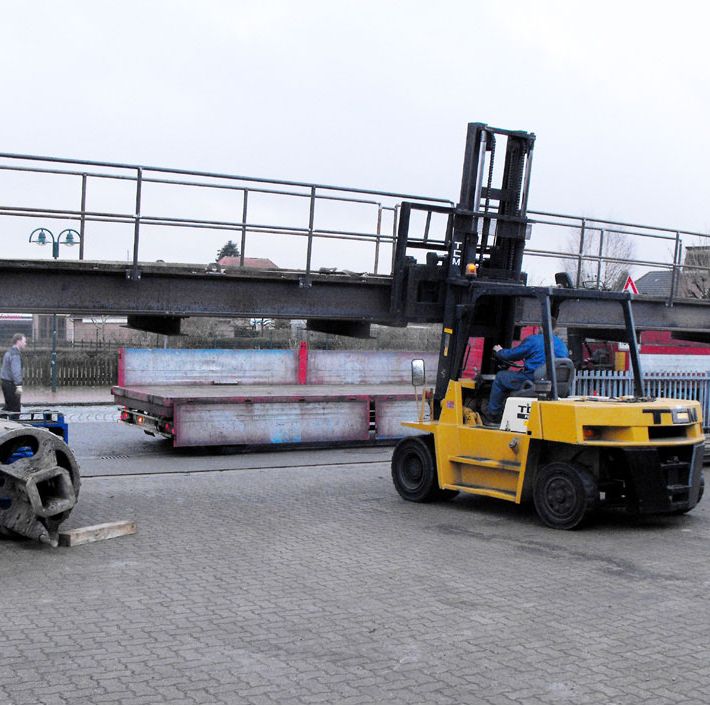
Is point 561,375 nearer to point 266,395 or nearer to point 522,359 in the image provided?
point 522,359

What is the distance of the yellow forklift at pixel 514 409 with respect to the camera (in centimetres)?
1013

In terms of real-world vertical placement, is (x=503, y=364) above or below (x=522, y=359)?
below

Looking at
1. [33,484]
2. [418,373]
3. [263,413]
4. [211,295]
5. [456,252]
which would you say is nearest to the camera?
[33,484]

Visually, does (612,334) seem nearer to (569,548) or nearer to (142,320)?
(569,548)

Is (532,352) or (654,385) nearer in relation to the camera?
(532,352)

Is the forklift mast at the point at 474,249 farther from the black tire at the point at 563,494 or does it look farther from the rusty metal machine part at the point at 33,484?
the rusty metal machine part at the point at 33,484

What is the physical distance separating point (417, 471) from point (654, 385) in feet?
20.7

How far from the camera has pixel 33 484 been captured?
29.6ft

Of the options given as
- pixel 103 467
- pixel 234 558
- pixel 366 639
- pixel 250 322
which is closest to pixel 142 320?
pixel 103 467

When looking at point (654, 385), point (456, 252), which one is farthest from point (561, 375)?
point (654, 385)

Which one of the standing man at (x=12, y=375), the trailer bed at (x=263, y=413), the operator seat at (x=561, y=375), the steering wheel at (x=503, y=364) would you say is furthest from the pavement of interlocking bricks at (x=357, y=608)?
the standing man at (x=12, y=375)

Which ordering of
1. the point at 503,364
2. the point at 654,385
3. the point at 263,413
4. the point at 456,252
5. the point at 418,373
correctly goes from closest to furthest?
the point at 418,373 → the point at 503,364 → the point at 456,252 → the point at 654,385 → the point at 263,413

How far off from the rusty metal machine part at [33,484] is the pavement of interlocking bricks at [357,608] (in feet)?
0.76

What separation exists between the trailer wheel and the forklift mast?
0.62 metres
